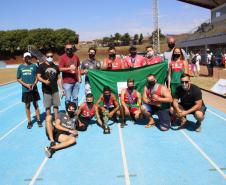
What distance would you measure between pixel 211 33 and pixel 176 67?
121 feet

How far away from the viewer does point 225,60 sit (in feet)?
89.5

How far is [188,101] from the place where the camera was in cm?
789

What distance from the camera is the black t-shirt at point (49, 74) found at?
27.0 ft

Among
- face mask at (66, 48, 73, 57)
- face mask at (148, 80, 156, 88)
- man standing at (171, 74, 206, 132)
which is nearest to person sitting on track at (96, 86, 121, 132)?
face mask at (148, 80, 156, 88)

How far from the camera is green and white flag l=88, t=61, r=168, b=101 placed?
9.80 meters

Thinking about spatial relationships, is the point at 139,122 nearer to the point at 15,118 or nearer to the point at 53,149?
the point at 53,149

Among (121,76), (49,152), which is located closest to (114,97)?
(121,76)

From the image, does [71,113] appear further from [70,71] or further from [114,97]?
[114,97]

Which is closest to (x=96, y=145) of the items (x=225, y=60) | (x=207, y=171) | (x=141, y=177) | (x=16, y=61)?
(x=141, y=177)

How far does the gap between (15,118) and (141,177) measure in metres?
A: 6.40

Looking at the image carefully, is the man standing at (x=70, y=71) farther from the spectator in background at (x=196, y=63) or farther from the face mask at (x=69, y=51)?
the spectator in background at (x=196, y=63)

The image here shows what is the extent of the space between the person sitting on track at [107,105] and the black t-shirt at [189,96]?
1.72m

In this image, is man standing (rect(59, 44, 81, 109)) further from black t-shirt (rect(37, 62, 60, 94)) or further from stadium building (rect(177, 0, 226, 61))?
stadium building (rect(177, 0, 226, 61))

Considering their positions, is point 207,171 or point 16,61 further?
point 16,61
